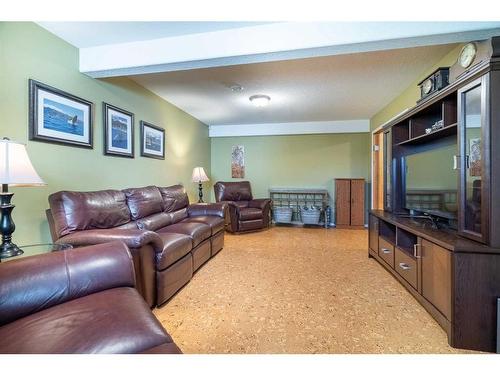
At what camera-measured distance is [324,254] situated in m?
3.14

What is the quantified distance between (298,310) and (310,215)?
325 cm

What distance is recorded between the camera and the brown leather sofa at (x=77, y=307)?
82cm

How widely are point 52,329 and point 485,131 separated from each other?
2.48 meters

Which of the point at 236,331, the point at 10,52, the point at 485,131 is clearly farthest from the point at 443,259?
the point at 10,52

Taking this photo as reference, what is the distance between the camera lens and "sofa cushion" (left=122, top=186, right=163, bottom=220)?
8.14 feet

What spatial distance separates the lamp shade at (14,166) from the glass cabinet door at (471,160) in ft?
9.14

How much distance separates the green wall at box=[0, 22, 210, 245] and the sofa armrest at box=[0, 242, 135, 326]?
100 centimetres

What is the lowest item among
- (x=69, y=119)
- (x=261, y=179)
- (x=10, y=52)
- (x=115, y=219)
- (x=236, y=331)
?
(x=236, y=331)

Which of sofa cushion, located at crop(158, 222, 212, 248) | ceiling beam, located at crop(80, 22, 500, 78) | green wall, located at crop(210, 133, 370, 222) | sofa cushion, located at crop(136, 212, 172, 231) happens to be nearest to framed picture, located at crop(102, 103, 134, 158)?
ceiling beam, located at crop(80, 22, 500, 78)

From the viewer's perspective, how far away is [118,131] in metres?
2.74

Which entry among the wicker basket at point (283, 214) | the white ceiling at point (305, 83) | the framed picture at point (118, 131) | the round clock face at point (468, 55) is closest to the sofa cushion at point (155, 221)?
the framed picture at point (118, 131)

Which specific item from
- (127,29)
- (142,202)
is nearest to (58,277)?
(142,202)
